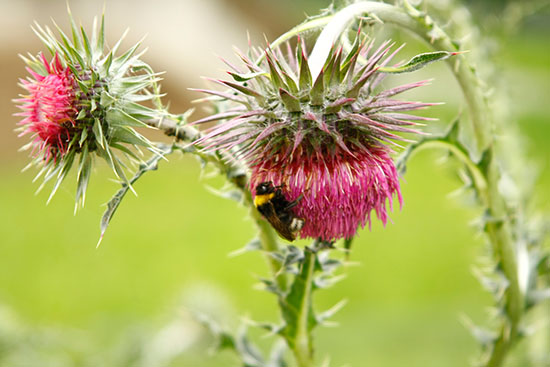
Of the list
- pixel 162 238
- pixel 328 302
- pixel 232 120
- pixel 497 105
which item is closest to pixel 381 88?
pixel 232 120

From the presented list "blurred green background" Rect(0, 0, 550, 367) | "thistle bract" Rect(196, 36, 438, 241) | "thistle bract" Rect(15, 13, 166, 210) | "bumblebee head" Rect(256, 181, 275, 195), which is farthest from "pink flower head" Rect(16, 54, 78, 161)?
"blurred green background" Rect(0, 0, 550, 367)

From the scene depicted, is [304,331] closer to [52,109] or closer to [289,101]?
[289,101]

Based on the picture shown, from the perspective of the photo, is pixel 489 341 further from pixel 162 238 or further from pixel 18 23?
pixel 18 23

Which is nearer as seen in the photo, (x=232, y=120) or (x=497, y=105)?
(x=232, y=120)

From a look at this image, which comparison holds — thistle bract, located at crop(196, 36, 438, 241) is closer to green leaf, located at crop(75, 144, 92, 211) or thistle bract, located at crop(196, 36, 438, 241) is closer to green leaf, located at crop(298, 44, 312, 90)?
green leaf, located at crop(298, 44, 312, 90)

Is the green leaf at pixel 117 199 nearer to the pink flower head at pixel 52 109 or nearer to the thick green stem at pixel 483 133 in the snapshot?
the pink flower head at pixel 52 109

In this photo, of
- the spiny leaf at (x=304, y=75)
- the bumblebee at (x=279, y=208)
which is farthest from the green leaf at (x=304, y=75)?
the bumblebee at (x=279, y=208)

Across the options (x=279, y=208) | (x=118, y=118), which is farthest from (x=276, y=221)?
(x=118, y=118)
